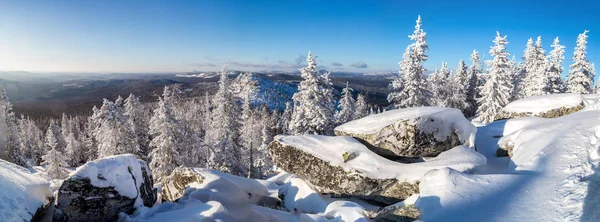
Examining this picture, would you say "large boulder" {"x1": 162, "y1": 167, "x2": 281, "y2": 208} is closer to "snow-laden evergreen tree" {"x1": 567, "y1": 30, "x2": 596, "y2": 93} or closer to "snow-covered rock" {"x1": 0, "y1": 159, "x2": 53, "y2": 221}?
"snow-covered rock" {"x1": 0, "y1": 159, "x2": 53, "y2": 221}

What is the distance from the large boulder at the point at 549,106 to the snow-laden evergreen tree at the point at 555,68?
23.7m

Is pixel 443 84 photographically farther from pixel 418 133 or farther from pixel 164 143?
pixel 164 143

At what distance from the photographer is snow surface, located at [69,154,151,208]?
8.80 m

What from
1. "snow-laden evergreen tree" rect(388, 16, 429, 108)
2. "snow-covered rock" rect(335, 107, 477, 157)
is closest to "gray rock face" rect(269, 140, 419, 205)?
"snow-covered rock" rect(335, 107, 477, 157)

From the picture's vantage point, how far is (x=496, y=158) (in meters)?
14.7

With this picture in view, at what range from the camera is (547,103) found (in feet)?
60.9

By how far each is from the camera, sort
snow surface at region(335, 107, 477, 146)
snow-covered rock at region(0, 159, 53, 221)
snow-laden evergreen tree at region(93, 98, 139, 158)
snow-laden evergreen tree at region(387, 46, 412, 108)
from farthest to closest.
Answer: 1. snow-laden evergreen tree at region(387, 46, 412, 108)
2. snow-laden evergreen tree at region(93, 98, 139, 158)
3. snow surface at region(335, 107, 477, 146)
4. snow-covered rock at region(0, 159, 53, 221)

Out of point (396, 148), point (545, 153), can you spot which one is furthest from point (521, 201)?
point (396, 148)

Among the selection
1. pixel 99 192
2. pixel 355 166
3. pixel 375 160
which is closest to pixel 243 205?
pixel 99 192

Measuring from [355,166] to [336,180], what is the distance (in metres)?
1.05

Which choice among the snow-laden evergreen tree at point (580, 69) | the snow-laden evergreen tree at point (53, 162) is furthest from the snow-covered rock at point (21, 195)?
the snow-laden evergreen tree at point (580, 69)

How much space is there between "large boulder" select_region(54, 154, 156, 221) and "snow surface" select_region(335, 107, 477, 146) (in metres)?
10.0

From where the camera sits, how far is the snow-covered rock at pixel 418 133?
42.7ft

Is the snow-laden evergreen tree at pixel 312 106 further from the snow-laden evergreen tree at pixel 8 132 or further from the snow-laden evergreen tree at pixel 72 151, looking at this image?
the snow-laden evergreen tree at pixel 72 151
